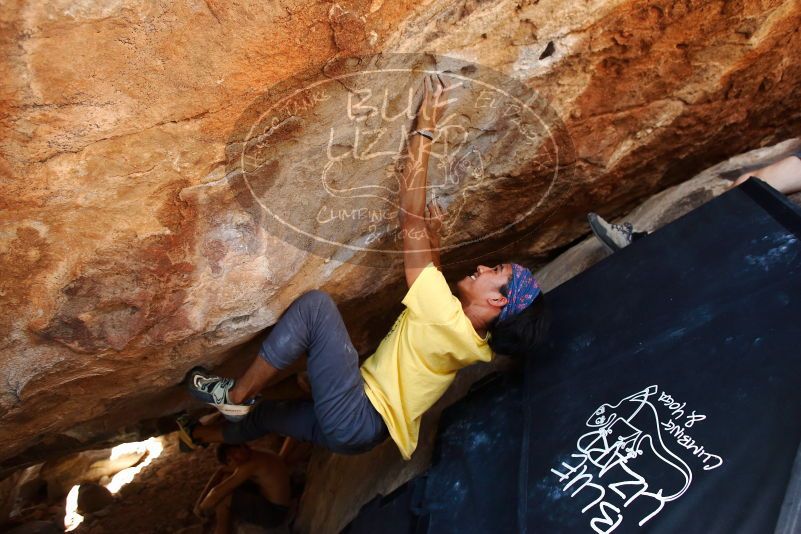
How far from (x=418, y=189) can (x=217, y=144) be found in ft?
1.84

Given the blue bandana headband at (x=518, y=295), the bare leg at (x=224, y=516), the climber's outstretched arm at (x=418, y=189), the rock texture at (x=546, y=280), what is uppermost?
the climber's outstretched arm at (x=418, y=189)

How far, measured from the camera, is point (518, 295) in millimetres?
1764

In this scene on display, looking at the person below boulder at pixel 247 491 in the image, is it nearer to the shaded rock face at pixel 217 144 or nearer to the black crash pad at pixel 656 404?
the shaded rock face at pixel 217 144

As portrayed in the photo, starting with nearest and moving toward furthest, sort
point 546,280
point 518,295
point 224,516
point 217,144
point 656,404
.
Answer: point 217,144 < point 656,404 < point 518,295 < point 546,280 < point 224,516

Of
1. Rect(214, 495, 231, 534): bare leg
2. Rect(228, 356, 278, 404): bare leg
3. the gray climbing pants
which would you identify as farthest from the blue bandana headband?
Rect(214, 495, 231, 534): bare leg

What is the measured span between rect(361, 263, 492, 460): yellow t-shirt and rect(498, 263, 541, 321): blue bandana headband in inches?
4.7

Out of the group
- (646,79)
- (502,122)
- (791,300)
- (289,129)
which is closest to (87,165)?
(289,129)

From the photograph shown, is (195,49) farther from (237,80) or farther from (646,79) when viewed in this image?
(646,79)

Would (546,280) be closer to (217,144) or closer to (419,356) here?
(419,356)

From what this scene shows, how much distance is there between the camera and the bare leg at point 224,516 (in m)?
2.79

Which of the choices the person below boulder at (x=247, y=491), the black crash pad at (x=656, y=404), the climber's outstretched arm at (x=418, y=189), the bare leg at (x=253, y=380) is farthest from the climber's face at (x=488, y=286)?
the person below boulder at (x=247, y=491)

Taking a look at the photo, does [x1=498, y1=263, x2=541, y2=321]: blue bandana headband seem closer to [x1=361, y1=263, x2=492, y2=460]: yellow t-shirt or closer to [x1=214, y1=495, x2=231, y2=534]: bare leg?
[x1=361, y1=263, x2=492, y2=460]: yellow t-shirt

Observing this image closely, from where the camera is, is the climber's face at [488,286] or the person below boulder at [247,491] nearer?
the climber's face at [488,286]

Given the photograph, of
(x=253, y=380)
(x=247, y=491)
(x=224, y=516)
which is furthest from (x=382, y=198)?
(x=224, y=516)
